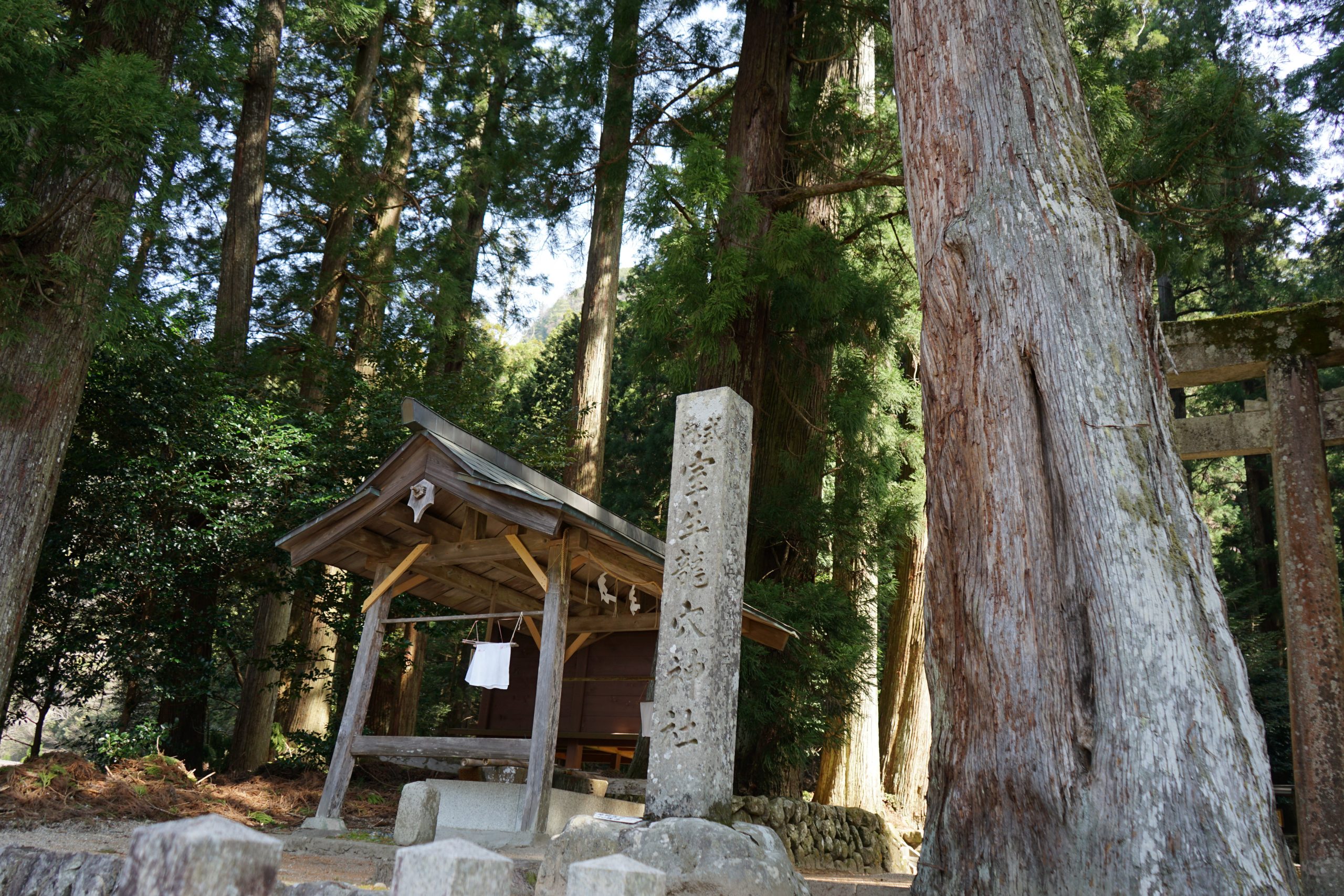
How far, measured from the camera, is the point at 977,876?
11.8 ft

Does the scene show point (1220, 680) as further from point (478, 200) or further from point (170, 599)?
point (478, 200)

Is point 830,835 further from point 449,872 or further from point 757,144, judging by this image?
point 449,872

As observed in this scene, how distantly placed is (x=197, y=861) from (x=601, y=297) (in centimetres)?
1130

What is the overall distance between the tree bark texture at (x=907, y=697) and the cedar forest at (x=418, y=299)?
0.04m

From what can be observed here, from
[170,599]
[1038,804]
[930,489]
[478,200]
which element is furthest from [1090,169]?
[478,200]

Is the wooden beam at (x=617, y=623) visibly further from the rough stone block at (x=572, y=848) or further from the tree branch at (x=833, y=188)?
the tree branch at (x=833, y=188)

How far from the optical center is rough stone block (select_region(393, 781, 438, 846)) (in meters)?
5.53

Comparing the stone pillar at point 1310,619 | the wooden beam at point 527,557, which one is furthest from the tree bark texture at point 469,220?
the stone pillar at point 1310,619

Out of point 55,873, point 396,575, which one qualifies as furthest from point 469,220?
point 55,873

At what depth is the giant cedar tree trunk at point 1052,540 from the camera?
10.6 ft

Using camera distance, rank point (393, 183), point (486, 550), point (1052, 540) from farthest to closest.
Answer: point (393, 183) → point (486, 550) → point (1052, 540)

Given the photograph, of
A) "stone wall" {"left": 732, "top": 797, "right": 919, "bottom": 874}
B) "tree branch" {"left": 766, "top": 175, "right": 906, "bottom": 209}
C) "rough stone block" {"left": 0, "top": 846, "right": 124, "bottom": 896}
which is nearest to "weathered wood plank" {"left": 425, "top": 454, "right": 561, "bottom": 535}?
"stone wall" {"left": 732, "top": 797, "right": 919, "bottom": 874}

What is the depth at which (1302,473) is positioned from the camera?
7125 mm

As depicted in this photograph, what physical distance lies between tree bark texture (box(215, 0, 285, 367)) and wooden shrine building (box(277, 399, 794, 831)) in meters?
4.93
